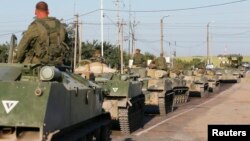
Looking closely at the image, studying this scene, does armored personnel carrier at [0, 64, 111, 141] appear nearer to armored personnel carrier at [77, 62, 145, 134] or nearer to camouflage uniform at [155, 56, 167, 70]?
armored personnel carrier at [77, 62, 145, 134]

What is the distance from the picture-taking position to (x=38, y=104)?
21.3 ft

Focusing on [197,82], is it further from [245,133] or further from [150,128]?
[245,133]

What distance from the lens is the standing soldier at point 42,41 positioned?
317 inches

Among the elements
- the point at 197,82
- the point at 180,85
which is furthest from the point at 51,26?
the point at 197,82

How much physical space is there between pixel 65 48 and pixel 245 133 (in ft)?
9.54

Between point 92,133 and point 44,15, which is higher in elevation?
point 44,15

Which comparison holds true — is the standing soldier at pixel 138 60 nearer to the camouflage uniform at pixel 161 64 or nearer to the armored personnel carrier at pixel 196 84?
the camouflage uniform at pixel 161 64

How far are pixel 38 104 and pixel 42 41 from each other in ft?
5.97

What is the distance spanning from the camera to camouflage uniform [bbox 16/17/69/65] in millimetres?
8047

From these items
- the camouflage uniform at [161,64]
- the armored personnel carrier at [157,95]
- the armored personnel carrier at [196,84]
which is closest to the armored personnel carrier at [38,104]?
the armored personnel carrier at [157,95]

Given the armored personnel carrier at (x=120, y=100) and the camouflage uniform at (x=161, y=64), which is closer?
the armored personnel carrier at (x=120, y=100)

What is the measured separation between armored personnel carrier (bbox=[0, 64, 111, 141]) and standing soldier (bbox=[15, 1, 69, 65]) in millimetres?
417

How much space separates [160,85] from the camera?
19.6 metres

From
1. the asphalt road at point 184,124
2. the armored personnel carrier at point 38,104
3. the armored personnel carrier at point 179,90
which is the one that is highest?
the armored personnel carrier at point 38,104
